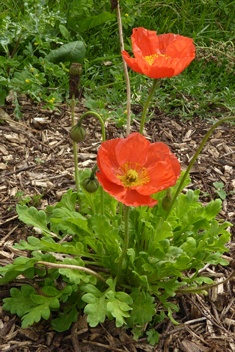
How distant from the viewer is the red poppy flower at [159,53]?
5.56 ft

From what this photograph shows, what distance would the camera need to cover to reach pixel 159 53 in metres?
2.02

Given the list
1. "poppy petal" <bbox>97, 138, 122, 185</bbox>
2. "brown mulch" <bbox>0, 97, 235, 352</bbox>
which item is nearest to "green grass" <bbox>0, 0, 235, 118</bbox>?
"brown mulch" <bbox>0, 97, 235, 352</bbox>

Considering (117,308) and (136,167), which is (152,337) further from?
(136,167)

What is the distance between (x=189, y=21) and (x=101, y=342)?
4.17m

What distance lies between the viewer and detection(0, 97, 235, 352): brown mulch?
6.62 ft

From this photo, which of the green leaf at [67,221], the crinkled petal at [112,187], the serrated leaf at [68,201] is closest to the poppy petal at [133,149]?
the crinkled petal at [112,187]

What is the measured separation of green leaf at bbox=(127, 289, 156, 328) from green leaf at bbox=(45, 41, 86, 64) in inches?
105

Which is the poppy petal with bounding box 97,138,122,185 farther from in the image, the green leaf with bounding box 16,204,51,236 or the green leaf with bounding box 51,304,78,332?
the green leaf with bounding box 51,304,78,332

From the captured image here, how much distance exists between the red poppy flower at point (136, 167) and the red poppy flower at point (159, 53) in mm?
318

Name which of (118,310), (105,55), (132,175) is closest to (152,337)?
(118,310)

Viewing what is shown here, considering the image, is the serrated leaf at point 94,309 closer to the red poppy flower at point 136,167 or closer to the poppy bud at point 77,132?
the red poppy flower at point 136,167

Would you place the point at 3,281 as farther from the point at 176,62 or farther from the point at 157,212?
the point at 176,62

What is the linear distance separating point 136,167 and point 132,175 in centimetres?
9

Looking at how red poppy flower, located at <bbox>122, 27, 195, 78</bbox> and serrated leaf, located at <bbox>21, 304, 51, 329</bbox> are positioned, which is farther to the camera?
serrated leaf, located at <bbox>21, 304, 51, 329</bbox>
